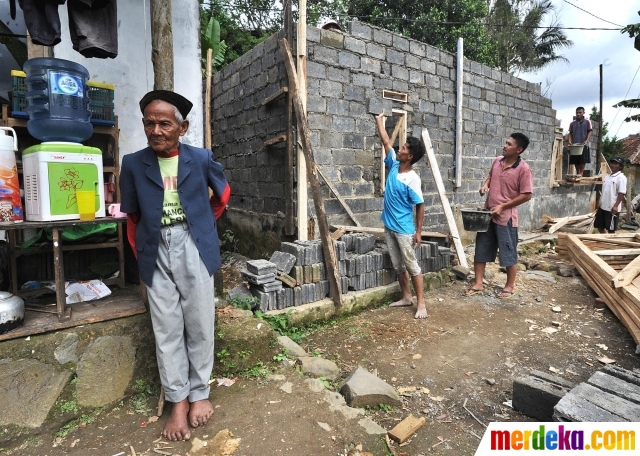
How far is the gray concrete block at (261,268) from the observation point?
158 inches

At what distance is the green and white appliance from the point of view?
7.93ft

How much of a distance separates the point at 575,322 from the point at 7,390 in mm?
5198

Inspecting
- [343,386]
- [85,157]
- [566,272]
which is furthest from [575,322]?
[85,157]

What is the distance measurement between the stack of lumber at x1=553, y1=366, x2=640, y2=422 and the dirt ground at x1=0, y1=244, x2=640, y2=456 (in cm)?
54

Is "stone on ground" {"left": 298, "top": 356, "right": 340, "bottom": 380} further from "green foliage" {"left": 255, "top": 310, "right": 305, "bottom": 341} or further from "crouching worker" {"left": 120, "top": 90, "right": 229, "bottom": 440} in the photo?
"crouching worker" {"left": 120, "top": 90, "right": 229, "bottom": 440}

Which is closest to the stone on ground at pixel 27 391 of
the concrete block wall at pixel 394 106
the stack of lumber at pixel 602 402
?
the stack of lumber at pixel 602 402

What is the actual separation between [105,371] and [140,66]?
106 inches

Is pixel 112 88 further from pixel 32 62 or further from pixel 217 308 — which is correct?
pixel 217 308

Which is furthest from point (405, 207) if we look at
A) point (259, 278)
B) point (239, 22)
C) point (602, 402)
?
point (239, 22)

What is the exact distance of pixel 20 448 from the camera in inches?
85.4

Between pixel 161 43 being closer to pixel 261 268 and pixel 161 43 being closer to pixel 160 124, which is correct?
pixel 160 124

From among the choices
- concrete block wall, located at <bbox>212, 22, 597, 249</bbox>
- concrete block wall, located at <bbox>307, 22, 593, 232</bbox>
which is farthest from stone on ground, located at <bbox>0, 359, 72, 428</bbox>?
concrete block wall, located at <bbox>307, 22, 593, 232</bbox>

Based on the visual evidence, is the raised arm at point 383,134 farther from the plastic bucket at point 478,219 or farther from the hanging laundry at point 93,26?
the hanging laundry at point 93,26

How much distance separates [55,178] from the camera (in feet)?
8.05
